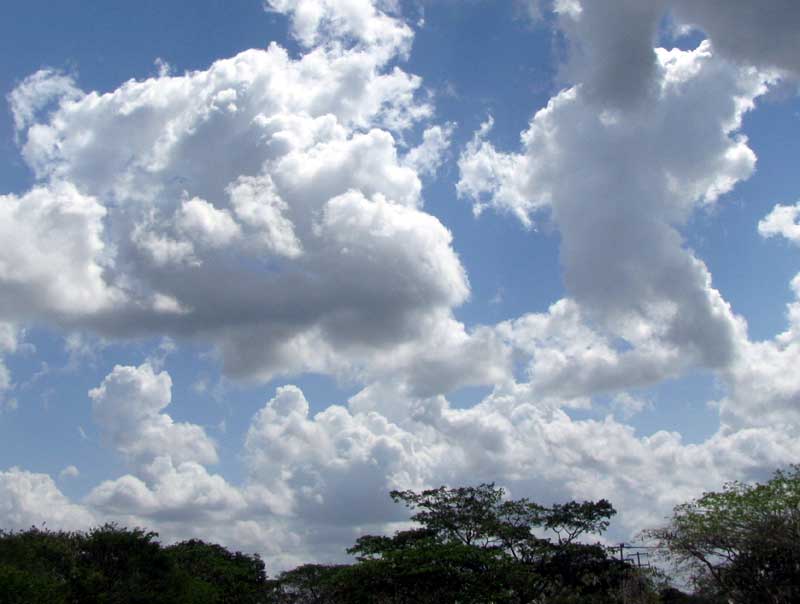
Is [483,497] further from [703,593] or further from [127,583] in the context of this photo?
[127,583]

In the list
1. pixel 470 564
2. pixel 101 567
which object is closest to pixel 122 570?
pixel 101 567

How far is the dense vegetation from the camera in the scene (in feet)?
128

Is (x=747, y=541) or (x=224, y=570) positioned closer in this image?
(x=747, y=541)

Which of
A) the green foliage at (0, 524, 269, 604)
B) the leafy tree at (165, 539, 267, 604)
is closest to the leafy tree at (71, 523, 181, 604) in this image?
the green foliage at (0, 524, 269, 604)

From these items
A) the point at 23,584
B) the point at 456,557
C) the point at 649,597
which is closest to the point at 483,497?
the point at 456,557

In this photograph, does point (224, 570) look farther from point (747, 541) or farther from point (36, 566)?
point (747, 541)

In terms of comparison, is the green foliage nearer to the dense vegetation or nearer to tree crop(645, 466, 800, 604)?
the dense vegetation

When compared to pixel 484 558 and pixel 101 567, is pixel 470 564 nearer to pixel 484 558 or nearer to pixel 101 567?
pixel 484 558

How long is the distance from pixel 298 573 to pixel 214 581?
1103 centimetres

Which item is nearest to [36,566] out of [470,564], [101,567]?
[101,567]

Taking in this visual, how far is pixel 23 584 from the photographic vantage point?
33.0m

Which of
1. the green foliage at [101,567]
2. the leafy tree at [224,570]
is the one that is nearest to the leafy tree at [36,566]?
the green foliage at [101,567]

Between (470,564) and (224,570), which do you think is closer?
(470,564)

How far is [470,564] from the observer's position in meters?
52.6
